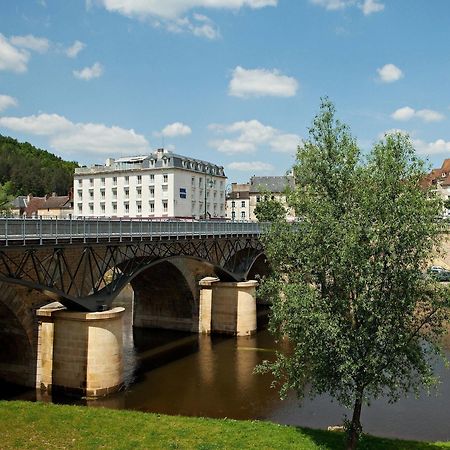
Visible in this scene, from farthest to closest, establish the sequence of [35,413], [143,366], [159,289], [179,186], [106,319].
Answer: [179,186] → [159,289] → [143,366] → [106,319] → [35,413]

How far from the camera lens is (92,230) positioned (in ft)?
83.1

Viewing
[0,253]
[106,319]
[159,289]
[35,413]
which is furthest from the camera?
[159,289]

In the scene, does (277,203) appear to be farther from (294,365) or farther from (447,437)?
(447,437)

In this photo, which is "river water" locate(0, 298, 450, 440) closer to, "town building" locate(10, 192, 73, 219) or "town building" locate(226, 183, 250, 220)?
"town building" locate(226, 183, 250, 220)

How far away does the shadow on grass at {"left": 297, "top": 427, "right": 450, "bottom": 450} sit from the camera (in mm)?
17062

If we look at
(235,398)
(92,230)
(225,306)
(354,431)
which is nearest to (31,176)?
(225,306)

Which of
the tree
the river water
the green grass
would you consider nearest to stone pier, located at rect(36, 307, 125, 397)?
the river water

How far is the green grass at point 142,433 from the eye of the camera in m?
16.9

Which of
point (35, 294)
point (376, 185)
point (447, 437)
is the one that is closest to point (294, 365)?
point (376, 185)

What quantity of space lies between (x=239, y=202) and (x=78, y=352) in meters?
84.8

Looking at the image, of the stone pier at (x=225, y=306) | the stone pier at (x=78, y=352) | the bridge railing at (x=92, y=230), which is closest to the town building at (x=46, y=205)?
the stone pier at (x=225, y=306)

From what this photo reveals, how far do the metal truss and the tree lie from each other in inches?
475

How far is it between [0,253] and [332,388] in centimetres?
1411

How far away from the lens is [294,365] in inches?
625
